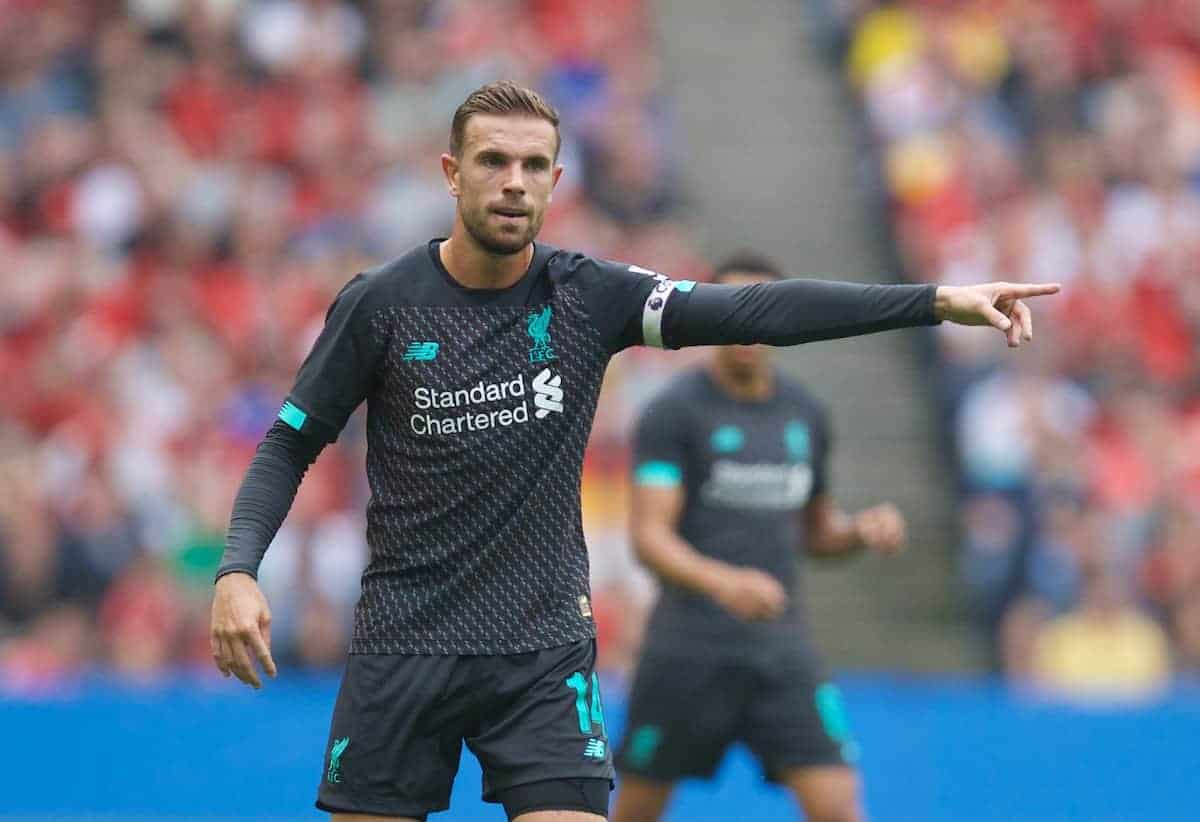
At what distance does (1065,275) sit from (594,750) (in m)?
9.31

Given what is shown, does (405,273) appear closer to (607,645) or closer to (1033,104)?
(607,645)

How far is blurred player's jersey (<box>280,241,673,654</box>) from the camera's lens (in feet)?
17.4

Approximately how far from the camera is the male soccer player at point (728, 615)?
7625 millimetres

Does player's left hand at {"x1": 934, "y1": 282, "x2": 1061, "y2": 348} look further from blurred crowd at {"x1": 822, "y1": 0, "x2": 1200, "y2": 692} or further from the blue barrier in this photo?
blurred crowd at {"x1": 822, "y1": 0, "x2": 1200, "y2": 692}

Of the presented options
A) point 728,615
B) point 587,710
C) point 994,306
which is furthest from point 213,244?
point 994,306

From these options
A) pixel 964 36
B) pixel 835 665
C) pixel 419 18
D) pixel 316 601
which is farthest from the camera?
pixel 964 36

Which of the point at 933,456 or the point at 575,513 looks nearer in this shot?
the point at 575,513

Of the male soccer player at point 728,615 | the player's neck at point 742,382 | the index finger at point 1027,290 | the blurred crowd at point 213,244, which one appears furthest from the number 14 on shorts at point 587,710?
the blurred crowd at point 213,244

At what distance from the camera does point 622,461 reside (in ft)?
39.4

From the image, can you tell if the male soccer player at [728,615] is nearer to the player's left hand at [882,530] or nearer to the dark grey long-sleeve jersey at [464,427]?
the player's left hand at [882,530]

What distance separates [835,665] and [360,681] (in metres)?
7.45

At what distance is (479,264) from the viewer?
17.6 feet

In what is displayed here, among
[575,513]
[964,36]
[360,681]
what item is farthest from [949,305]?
[964,36]

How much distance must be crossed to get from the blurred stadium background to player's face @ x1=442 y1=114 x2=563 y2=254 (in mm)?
5718
